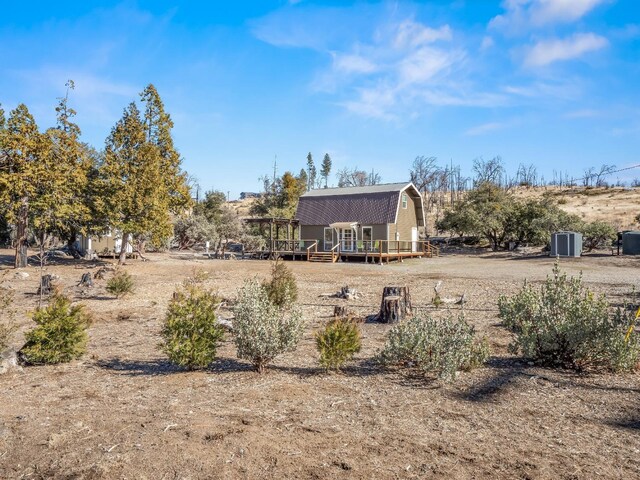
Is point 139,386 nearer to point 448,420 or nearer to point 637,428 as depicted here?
point 448,420

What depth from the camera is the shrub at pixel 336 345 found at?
259 inches

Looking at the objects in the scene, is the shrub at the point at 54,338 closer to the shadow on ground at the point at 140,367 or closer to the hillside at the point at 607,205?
the shadow on ground at the point at 140,367

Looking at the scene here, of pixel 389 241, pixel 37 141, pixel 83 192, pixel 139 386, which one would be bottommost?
pixel 139 386

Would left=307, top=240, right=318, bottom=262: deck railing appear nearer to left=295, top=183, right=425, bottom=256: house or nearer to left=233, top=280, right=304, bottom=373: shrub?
left=295, top=183, right=425, bottom=256: house

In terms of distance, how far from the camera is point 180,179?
31094 millimetres

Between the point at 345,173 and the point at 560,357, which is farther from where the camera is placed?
the point at 345,173

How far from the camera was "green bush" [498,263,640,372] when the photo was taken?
248 inches

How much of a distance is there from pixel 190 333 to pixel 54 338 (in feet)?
8.18

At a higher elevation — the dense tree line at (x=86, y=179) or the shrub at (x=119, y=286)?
the dense tree line at (x=86, y=179)

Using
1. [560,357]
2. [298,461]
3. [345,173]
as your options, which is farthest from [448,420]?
[345,173]

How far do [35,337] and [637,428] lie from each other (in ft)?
27.2

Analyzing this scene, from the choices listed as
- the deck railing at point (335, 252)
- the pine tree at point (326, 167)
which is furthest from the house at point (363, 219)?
the pine tree at point (326, 167)

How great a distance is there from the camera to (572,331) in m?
6.47

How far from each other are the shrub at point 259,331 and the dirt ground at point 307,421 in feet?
1.10
